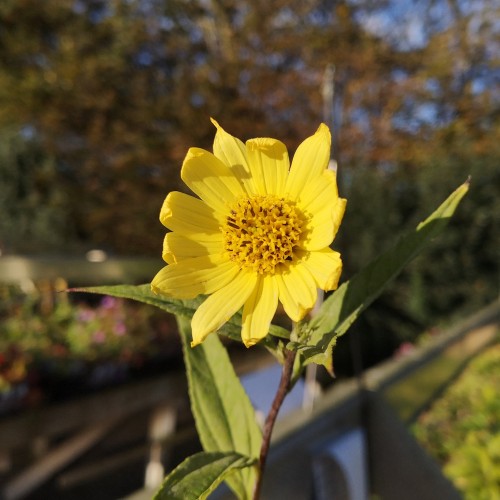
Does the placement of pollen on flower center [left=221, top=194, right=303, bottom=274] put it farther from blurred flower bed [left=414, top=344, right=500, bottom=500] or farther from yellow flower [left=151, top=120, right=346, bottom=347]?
blurred flower bed [left=414, top=344, right=500, bottom=500]

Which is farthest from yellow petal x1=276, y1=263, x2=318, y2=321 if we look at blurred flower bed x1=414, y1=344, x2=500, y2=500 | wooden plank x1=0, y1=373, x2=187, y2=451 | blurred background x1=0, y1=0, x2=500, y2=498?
blurred background x1=0, y1=0, x2=500, y2=498

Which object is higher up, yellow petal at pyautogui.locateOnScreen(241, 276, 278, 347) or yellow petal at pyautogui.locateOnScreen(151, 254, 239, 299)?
yellow petal at pyautogui.locateOnScreen(151, 254, 239, 299)

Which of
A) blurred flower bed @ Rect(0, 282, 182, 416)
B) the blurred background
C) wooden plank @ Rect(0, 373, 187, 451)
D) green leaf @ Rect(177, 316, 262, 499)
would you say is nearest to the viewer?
green leaf @ Rect(177, 316, 262, 499)

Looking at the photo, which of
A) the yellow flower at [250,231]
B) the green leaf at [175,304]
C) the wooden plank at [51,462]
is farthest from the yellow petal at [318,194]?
the wooden plank at [51,462]

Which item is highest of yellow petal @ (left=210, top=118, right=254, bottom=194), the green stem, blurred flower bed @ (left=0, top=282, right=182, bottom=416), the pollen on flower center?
blurred flower bed @ (left=0, top=282, right=182, bottom=416)

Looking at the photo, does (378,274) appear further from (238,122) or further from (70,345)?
(238,122)

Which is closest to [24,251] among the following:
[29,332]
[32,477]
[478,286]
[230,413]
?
[29,332]
